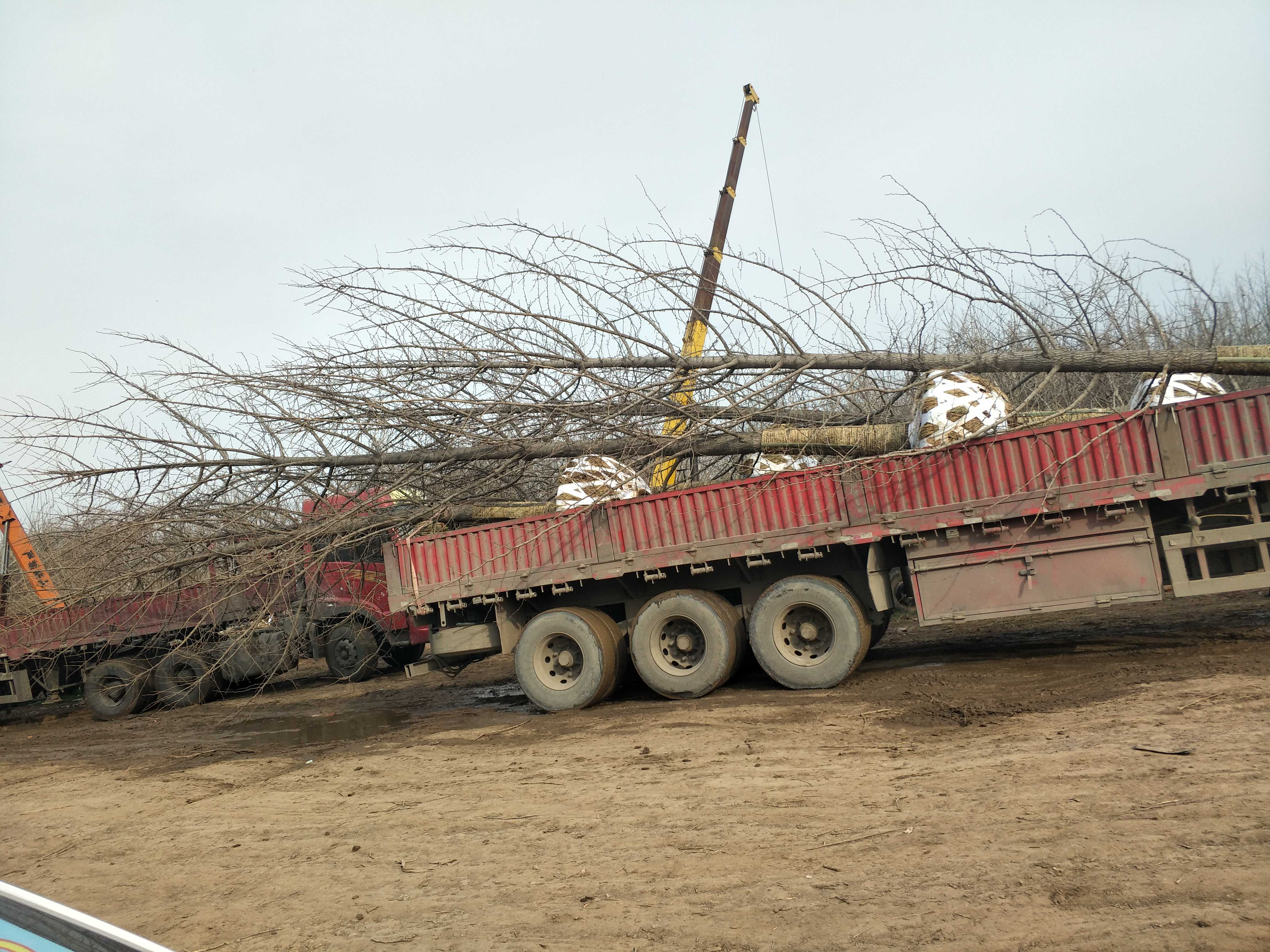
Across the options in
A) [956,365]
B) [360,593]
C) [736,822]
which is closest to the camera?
[736,822]

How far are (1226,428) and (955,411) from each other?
1980mm

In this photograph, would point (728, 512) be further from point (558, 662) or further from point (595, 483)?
point (558, 662)

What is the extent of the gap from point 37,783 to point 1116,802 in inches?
363

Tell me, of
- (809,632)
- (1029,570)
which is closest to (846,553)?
(809,632)

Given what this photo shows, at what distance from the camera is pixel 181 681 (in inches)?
551

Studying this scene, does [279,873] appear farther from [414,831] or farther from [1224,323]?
[1224,323]

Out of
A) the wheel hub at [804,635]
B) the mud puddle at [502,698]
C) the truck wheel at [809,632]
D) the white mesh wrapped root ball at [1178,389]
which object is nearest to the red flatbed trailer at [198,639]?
the mud puddle at [502,698]

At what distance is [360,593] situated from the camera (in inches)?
495

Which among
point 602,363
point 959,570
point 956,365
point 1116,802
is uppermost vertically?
point 602,363

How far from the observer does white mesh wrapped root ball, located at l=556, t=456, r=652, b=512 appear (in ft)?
31.0

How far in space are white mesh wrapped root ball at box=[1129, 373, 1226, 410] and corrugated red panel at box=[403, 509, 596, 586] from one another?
5009 millimetres

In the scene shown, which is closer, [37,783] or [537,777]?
[537,777]

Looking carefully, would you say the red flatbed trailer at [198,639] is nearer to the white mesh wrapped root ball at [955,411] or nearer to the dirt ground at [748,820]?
the dirt ground at [748,820]

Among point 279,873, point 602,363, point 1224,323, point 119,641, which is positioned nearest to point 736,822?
point 279,873
